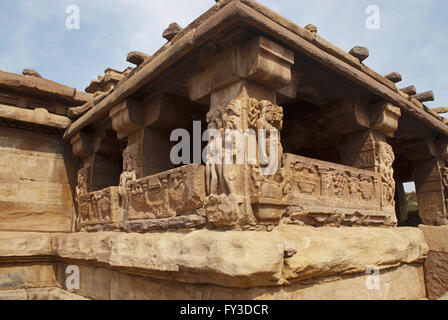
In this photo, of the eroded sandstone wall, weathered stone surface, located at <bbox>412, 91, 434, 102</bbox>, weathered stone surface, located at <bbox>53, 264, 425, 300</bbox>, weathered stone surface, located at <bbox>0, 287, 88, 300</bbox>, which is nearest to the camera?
weathered stone surface, located at <bbox>53, 264, 425, 300</bbox>

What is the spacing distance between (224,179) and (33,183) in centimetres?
396

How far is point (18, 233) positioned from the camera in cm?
498

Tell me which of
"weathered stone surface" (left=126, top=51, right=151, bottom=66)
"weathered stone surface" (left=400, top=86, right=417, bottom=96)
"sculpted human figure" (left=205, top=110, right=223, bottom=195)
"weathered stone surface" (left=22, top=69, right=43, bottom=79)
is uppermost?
"weathered stone surface" (left=22, top=69, right=43, bottom=79)

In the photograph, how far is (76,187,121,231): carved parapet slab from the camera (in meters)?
4.34

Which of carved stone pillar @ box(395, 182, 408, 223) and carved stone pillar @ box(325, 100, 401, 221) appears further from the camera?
carved stone pillar @ box(395, 182, 408, 223)

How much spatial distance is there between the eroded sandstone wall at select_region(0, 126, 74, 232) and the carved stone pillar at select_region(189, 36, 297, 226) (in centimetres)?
367

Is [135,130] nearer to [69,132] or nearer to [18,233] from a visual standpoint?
[69,132]

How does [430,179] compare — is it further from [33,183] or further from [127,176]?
[33,183]

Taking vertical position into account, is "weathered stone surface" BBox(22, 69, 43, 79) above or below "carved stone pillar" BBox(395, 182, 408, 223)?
above

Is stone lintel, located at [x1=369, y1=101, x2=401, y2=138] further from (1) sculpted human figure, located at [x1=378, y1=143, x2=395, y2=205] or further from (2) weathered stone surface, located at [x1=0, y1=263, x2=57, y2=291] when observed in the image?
(2) weathered stone surface, located at [x1=0, y1=263, x2=57, y2=291]

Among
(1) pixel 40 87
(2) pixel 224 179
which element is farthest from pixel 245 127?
(1) pixel 40 87

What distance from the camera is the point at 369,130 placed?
4.51 m

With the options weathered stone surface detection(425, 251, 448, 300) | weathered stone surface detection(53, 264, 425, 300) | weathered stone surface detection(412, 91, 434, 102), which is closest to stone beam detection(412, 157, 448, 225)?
weathered stone surface detection(412, 91, 434, 102)
